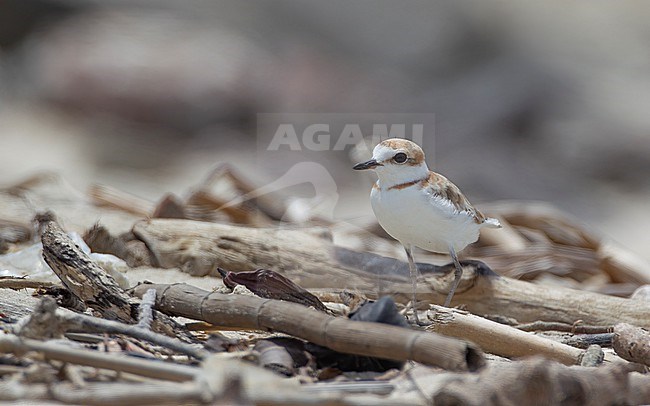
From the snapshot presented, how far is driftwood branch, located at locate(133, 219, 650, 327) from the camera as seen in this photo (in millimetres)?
2576

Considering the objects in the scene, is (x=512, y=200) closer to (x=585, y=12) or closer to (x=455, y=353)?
(x=585, y=12)

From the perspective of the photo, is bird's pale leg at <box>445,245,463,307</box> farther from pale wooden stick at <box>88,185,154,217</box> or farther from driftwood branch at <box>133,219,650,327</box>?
pale wooden stick at <box>88,185,154,217</box>

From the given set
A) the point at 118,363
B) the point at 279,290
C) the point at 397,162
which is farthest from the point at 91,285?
the point at 397,162

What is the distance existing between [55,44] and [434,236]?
6686 millimetres

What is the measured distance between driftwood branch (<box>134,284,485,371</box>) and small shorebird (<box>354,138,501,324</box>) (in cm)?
67

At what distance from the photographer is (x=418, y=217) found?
2355 mm

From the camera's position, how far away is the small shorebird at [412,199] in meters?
2.35

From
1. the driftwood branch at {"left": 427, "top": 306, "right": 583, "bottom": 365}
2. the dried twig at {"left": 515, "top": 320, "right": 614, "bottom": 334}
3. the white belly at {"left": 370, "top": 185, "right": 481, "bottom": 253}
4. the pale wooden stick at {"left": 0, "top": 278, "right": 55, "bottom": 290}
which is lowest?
the dried twig at {"left": 515, "top": 320, "right": 614, "bottom": 334}

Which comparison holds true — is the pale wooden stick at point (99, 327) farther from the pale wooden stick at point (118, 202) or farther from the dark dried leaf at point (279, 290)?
the pale wooden stick at point (118, 202)

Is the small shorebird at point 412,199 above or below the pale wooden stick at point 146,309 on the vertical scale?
above

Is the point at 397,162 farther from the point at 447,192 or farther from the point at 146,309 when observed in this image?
the point at 146,309

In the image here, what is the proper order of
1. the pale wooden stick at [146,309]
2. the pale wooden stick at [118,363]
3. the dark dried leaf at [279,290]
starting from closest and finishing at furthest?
the pale wooden stick at [118,363] → the pale wooden stick at [146,309] → the dark dried leaf at [279,290]

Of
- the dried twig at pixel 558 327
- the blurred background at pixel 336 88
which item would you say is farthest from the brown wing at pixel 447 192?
the blurred background at pixel 336 88

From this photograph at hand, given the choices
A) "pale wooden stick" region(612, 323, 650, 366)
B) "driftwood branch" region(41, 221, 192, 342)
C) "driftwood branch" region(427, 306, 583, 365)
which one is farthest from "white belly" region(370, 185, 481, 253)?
"driftwood branch" region(41, 221, 192, 342)
